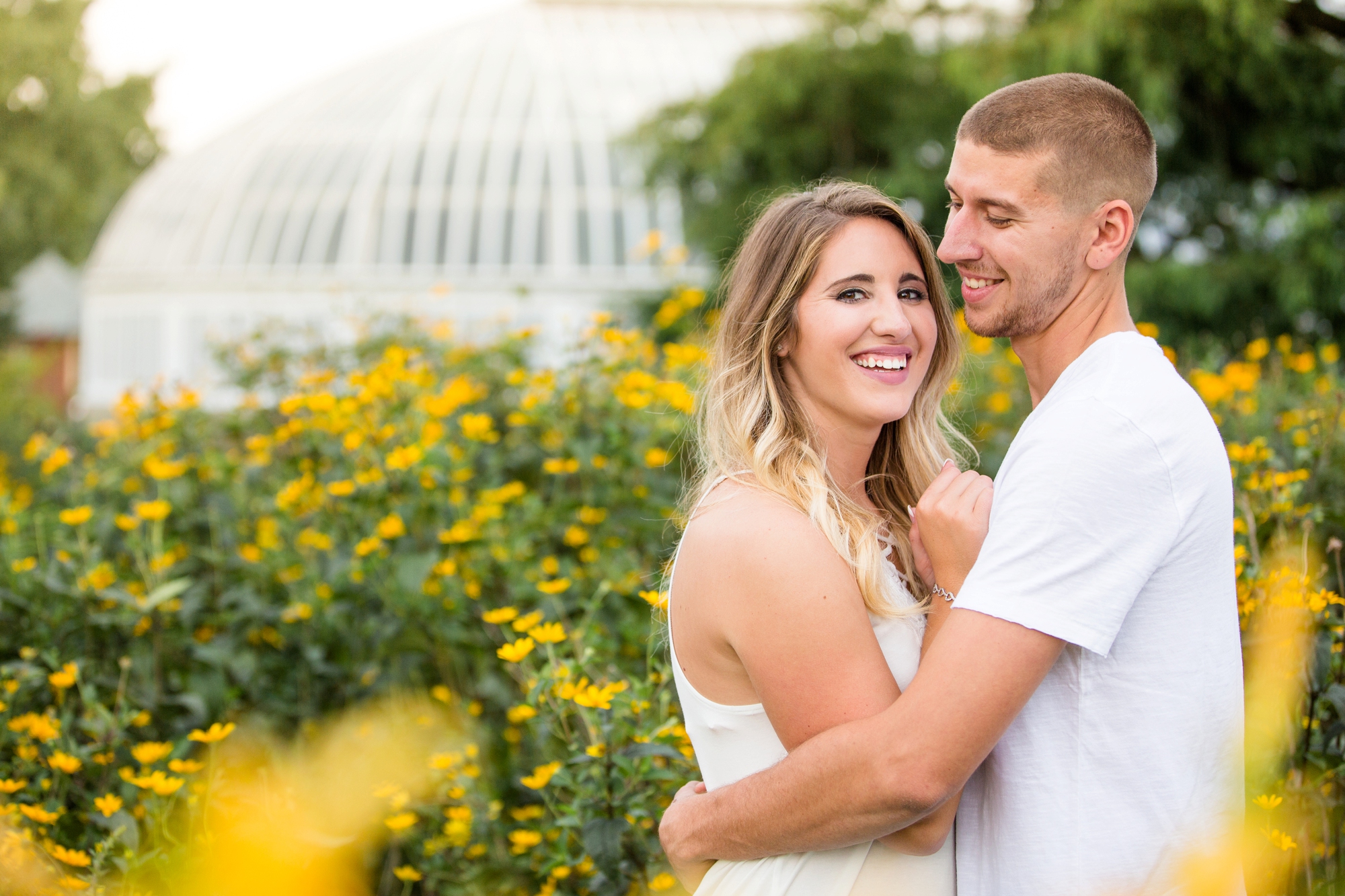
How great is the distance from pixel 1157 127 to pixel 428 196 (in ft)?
36.5

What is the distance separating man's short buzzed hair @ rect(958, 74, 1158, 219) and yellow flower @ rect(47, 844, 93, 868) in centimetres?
198

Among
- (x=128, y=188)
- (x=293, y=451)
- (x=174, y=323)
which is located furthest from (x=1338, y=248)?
(x=128, y=188)

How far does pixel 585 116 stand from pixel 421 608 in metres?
16.9

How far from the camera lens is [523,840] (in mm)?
2373

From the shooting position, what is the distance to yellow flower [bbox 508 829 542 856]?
93.2 inches

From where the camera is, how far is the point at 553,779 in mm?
2109

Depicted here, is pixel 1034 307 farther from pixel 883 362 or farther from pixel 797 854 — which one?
pixel 797 854

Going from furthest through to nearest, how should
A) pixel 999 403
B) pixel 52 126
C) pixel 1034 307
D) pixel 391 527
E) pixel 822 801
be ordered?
pixel 52 126 → pixel 999 403 → pixel 391 527 → pixel 1034 307 → pixel 822 801

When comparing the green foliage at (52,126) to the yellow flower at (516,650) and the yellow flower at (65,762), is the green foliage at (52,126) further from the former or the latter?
the yellow flower at (516,650)

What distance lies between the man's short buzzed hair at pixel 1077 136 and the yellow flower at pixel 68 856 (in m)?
1.98

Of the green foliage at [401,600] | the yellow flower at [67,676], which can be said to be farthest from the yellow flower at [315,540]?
the yellow flower at [67,676]

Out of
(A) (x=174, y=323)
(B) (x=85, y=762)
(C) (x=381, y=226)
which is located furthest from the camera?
(A) (x=174, y=323)

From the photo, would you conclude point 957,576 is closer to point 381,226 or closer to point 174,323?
point 381,226

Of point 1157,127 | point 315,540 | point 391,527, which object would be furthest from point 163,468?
point 1157,127
